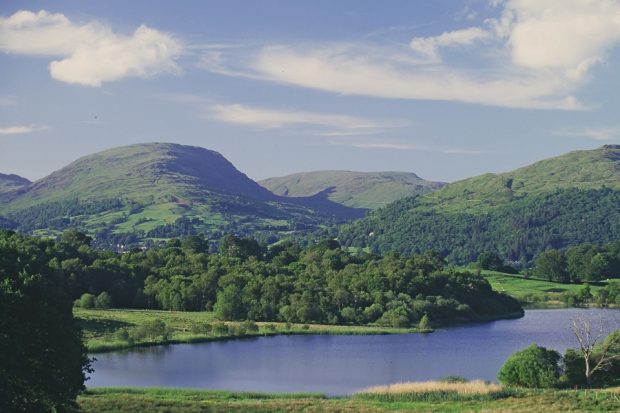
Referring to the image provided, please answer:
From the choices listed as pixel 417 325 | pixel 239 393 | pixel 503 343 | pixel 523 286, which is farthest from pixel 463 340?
pixel 523 286

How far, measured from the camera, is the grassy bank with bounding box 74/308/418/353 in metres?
103

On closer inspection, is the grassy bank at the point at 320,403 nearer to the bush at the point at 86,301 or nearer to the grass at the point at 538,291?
the bush at the point at 86,301

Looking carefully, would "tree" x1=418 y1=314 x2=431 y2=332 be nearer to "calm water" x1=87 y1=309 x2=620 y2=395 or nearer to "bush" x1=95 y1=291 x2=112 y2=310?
"calm water" x1=87 y1=309 x2=620 y2=395

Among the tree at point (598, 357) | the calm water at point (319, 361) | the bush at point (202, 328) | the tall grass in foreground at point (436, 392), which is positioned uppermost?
the tree at point (598, 357)

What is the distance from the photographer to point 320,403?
64188 millimetres

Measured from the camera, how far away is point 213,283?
150 metres

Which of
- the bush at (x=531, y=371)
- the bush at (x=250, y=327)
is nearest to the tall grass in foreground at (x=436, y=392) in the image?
the bush at (x=531, y=371)

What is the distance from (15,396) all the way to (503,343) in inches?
2880

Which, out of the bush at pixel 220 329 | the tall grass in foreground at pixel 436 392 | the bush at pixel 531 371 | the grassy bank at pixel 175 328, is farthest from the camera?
the bush at pixel 220 329

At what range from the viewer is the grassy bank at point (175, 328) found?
103 metres

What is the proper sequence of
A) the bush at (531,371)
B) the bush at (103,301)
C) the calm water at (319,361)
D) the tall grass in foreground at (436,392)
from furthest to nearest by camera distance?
the bush at (103,301) → the calm water at (319,361) → the bush at (531,371) → the tall grass in foreground at (436,392)

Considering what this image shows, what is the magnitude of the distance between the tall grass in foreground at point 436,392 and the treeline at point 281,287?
63919 mm

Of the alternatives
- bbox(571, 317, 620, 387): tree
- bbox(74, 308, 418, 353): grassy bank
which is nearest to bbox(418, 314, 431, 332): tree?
bbox(74, 308, 418, 353): grassy bank

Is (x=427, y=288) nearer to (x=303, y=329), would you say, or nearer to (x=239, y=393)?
(x=303, y=329)
